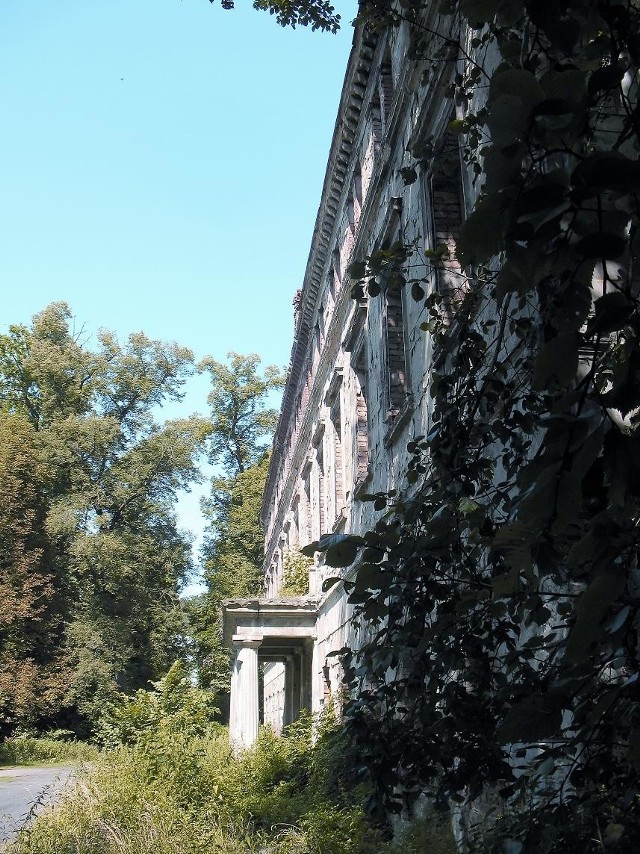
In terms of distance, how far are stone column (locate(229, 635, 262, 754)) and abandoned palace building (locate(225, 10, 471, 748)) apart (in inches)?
1.2

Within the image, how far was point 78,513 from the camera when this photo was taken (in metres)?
39.4

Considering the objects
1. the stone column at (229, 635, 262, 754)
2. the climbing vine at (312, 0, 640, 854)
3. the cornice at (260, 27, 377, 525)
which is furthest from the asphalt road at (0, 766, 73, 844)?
the cornice at (260, 27, 377, 525)

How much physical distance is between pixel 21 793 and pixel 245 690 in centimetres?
516

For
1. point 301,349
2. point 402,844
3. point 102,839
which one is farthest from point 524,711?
point 301,349

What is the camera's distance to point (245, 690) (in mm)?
19078

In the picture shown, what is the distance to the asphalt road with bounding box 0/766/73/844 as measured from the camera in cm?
1138

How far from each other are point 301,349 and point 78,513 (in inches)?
748

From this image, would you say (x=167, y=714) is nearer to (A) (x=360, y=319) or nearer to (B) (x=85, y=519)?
(A) (x=360, y=319)

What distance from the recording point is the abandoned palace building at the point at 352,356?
9.36m

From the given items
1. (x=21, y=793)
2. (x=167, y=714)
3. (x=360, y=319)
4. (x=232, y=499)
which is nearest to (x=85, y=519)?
(x=232, y=499)

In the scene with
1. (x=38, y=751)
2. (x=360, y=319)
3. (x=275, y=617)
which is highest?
(x=360, y=319)

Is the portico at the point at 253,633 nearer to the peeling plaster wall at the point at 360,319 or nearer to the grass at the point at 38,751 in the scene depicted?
the peeling plaster wall at the point at 360,319

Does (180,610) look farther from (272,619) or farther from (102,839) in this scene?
(102,839)

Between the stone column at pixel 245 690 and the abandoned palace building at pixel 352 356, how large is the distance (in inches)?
1.2
